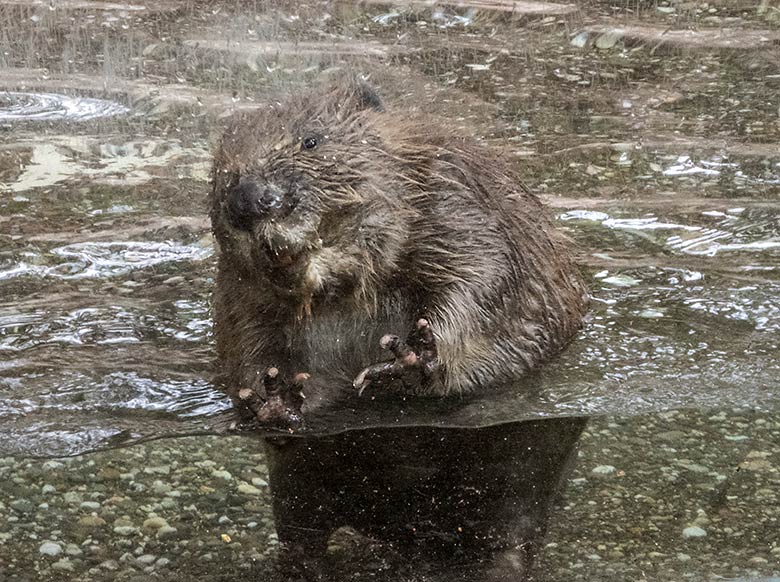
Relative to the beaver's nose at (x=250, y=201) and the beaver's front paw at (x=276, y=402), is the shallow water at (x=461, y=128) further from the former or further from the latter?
the beaver's nose at (x=250, y=201)

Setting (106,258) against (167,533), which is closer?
(167,533)

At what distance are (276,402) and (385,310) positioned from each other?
0.45 metres

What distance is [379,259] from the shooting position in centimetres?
341

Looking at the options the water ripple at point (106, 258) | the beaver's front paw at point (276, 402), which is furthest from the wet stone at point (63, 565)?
the water ripple at point (106, 258)

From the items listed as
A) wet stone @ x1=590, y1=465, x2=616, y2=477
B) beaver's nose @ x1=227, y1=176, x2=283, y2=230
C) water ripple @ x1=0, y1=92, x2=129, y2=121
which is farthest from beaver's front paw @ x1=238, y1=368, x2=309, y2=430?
water ripple @ x1=0, y1=92, x2=129, y2=121

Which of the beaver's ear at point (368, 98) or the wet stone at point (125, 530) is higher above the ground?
the beaver's ear at point (368, 98)

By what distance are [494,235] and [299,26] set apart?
4.17 m

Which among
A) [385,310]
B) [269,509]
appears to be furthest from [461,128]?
[269,509]

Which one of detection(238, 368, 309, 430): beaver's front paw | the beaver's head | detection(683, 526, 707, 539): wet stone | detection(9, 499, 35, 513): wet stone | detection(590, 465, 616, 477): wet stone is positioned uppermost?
the beaver's head

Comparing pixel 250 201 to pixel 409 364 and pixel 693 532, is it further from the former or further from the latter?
pixel 693 532

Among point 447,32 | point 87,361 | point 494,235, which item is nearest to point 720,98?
point 447,32

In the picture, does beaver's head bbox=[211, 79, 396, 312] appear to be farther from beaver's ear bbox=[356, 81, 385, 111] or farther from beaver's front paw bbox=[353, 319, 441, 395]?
beaver's front paw bbox=[353, 319, 441, 395]

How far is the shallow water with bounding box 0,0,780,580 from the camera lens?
141 inches

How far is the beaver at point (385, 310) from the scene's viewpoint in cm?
304
